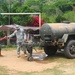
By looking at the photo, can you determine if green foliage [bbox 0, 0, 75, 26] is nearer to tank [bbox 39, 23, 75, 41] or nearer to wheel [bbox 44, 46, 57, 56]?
wheel [bbox 44, 46, 57, 56]

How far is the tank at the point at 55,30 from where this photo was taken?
499 inches

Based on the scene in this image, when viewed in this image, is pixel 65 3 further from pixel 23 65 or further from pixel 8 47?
pixel 23 65

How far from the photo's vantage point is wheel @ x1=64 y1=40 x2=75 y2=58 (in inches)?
507

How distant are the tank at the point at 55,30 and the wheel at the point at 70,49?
1.64 feet

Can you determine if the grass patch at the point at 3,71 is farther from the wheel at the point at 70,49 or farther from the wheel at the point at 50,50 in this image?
the wheel at the point at 50,50

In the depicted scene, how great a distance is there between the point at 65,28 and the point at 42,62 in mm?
1992

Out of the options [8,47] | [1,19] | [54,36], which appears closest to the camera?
[54,36]

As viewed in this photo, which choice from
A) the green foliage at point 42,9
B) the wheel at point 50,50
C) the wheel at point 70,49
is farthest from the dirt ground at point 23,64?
the green foliage at point 42,9

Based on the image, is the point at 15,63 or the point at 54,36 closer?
the point at 15,63

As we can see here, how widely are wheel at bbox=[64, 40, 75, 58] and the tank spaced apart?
1.64 ft

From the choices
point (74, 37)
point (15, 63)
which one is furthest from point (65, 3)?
point (15, 63)

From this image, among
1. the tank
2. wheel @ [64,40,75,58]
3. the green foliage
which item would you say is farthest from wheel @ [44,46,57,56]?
the green foliage

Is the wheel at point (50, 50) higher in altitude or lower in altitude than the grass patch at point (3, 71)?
higher

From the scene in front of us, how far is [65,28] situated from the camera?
1300 cm
